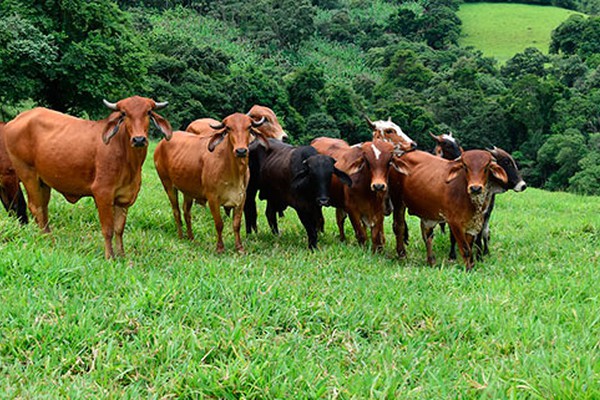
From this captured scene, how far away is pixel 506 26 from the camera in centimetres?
9706

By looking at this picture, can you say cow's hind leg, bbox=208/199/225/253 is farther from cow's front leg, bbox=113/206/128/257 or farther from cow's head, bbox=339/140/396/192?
cow's head, bbox=339/140/396/192

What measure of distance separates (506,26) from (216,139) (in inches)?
3996

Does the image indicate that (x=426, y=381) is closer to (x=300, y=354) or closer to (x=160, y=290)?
(x=300, y=354)

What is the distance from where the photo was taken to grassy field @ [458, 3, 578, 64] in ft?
287

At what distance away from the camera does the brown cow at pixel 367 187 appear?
725cm

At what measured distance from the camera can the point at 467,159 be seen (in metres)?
6.68

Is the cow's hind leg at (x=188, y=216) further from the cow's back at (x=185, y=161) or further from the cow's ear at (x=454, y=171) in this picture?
the cow's ear at (x=454, y=171)

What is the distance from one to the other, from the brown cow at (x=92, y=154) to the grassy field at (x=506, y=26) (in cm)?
8103

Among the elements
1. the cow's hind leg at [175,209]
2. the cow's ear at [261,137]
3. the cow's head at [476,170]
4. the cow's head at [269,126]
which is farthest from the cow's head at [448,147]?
the cow's hind leg at [175,209]

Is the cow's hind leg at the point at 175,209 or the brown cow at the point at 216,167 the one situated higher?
the brown cow at the point at 216,167

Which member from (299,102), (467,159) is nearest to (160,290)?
(467,159)

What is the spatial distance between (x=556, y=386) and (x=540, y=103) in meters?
51.8

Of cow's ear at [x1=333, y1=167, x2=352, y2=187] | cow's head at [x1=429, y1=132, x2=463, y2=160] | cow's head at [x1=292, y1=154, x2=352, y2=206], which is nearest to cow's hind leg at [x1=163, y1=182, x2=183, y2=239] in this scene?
cow's head at [x1=292, y1=154, x2=352, y2=206]

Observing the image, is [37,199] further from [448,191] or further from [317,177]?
[448,191]
